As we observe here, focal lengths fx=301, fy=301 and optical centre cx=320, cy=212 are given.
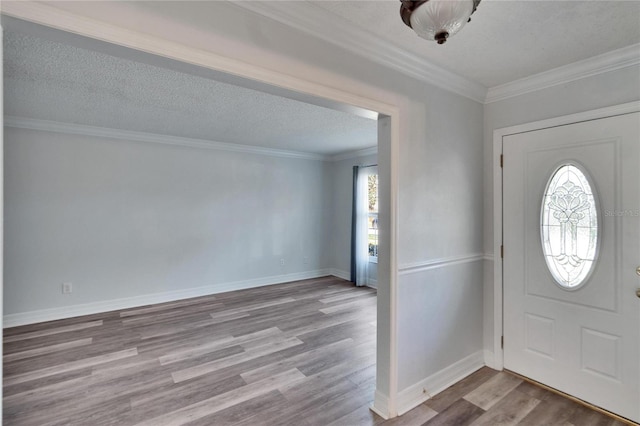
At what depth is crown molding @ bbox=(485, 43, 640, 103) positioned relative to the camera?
6.77 ft

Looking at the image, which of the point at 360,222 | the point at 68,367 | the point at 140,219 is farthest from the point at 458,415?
the point at 140,219

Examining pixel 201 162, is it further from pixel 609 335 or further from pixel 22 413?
pixel 609 335

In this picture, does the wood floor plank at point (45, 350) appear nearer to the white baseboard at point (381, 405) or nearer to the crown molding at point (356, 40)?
the white baseboard at point (381, 405)

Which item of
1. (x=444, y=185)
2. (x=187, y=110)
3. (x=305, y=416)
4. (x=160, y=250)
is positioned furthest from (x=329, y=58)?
(x=160, y=250)

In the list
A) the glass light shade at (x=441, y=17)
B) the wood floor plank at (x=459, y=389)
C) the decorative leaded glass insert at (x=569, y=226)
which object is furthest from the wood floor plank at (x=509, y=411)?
the glass light shade at (x=441, y=17)

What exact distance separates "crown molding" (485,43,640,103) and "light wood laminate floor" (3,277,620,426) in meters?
2.48

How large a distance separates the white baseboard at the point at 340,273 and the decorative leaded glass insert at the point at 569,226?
13.1 feet

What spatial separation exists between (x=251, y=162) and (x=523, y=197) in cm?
430

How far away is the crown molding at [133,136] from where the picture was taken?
12.5ft

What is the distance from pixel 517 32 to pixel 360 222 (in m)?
4.18

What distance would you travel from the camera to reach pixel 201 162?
5023 mm

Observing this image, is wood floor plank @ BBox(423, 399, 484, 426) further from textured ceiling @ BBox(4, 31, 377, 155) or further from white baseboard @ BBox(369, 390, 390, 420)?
textured ceiling @ BBox(4, 31, 377, 155)

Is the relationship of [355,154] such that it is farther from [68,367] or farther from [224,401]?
[68,367]

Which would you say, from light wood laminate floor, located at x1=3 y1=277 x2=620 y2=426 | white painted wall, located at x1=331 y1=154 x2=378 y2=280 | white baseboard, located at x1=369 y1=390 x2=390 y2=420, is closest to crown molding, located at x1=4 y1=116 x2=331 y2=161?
white painted wall, located at x1=331 y1=154 x2=378 y2=280
